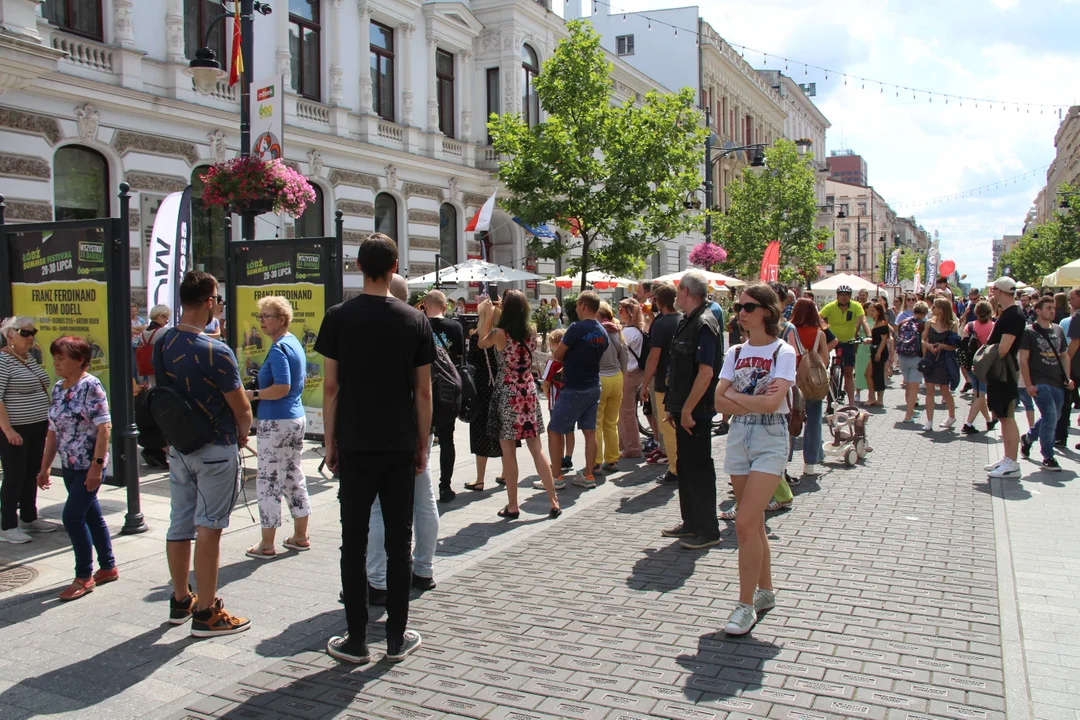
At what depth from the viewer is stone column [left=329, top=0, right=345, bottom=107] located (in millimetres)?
20703

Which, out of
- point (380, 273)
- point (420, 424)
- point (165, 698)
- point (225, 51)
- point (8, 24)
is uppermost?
point (225, 51)

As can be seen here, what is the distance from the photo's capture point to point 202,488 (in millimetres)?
4758

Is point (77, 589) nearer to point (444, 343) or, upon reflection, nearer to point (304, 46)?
point (444, 343)

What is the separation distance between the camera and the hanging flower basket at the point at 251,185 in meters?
11.1

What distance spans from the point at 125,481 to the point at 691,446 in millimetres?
4237

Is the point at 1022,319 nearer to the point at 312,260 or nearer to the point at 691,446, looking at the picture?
the point at 691,446

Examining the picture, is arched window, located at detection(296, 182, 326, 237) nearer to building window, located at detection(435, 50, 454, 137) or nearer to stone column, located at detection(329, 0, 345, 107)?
stone column, located at detection(329, 0, 345, 107)

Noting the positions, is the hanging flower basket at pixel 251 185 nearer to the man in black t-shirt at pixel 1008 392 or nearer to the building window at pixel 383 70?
the man in black t-shirt at pixel 1008 392

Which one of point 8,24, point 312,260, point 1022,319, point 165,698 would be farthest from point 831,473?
point 8,24

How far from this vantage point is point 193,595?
507cm

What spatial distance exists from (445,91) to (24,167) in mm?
13128

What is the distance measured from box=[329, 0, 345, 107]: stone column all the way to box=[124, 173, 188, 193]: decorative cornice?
5.08 meters

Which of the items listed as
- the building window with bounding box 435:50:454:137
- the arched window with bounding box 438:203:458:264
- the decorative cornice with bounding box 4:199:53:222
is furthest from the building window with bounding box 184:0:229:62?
the arched window with bounding box 438:203:458:264

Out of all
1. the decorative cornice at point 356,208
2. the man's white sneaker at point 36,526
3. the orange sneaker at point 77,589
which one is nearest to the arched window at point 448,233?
the decorative cornice at point 356,208
